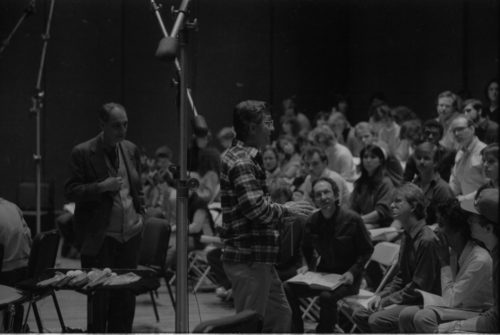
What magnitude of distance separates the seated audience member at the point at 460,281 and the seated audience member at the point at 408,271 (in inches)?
7.2

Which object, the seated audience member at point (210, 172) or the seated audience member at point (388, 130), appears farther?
the seated audience member at point (388, 130)

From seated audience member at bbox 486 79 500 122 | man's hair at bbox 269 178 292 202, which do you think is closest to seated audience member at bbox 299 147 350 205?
man's hair at bbox 269 178 292 202

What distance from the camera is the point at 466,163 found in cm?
598

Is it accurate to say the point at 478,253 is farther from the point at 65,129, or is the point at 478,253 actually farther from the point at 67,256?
the point at 65,129

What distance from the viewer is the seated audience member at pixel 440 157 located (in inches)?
246

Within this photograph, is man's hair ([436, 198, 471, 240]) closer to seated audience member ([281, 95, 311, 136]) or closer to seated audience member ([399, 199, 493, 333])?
seated audience member ([399, 199, 493, 333])

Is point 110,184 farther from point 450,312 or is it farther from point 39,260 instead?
point 450,312

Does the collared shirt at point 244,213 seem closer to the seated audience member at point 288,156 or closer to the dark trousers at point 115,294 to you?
the dark trousers at point 115,294

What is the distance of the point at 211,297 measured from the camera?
255 inches

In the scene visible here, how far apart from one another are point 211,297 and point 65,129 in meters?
4.11

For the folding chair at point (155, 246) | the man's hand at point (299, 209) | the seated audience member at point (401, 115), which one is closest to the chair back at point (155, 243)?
the folding chair at point (155, 246)

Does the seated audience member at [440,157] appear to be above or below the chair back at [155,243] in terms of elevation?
above

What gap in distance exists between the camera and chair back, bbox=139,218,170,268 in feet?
17.6

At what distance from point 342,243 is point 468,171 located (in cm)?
161
